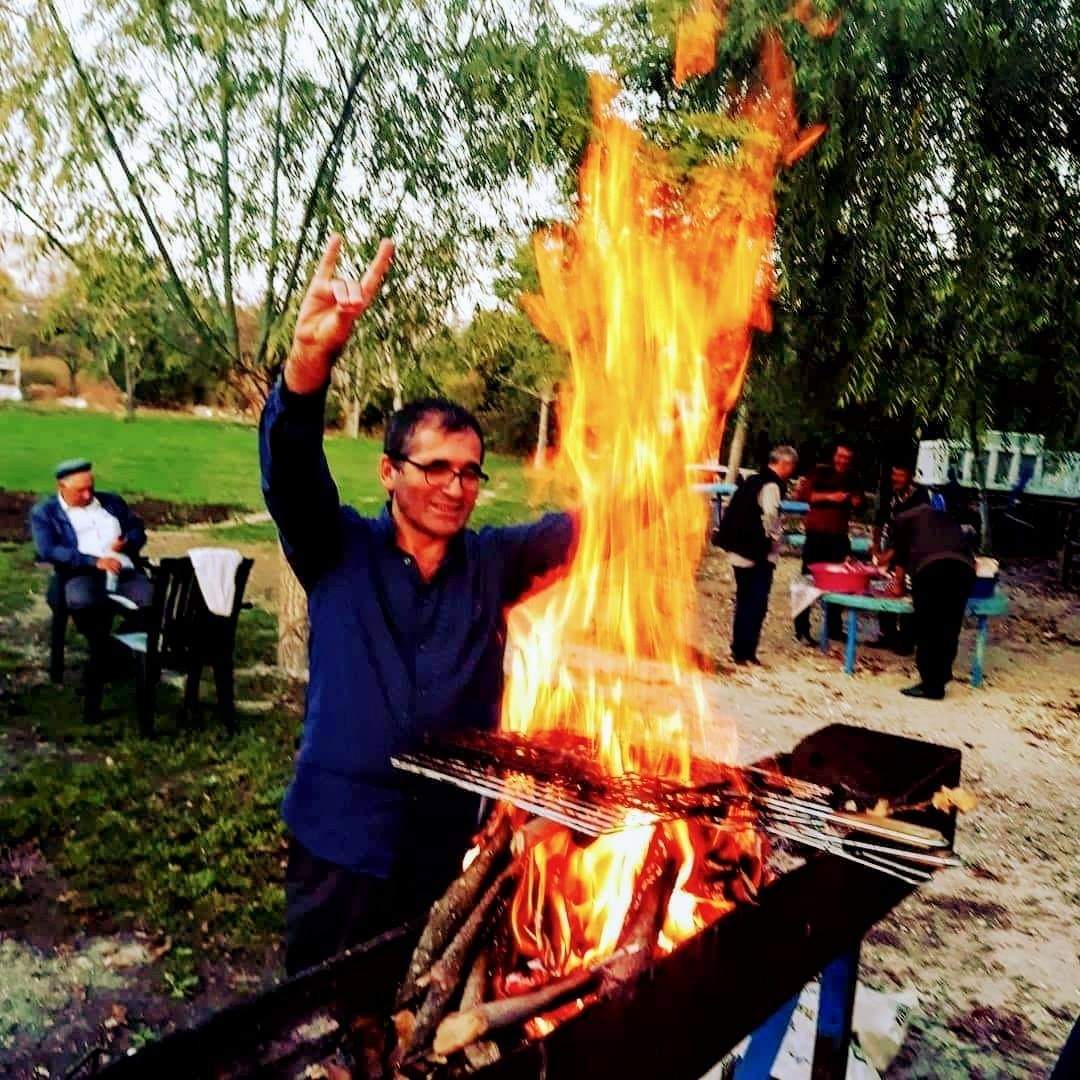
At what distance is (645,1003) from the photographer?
1584 mm

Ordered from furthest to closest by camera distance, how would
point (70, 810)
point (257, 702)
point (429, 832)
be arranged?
point (257, 702)
point (70, 810)
point (429, 832)

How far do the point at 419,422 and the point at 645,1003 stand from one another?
4.71ft

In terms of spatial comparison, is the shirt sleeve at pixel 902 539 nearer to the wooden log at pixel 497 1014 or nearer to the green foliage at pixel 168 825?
the green foliage at pixel 168 825

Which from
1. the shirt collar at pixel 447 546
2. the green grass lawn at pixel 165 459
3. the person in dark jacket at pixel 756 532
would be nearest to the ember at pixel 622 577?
the shirt collar at pixel 447 546

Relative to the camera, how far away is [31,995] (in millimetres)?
3682

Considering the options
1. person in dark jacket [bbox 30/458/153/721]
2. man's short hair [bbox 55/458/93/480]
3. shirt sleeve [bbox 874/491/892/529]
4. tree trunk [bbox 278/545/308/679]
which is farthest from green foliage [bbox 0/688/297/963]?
shirt sleeve [bbox 874/491/892/529]

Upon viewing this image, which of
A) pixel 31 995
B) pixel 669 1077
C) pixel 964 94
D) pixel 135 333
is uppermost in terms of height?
pixel 964 94

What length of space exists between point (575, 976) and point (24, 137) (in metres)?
6.55

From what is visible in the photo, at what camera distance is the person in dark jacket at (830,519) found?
36.7 ft

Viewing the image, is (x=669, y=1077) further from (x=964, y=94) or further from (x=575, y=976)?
(x=964, y=94)

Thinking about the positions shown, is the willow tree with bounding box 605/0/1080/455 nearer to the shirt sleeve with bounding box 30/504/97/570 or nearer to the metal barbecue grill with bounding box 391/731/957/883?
the metal barbecue grill with bounding box 391/731/957/883

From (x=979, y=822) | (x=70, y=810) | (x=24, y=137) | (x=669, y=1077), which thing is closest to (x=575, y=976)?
(x=669, y=1077)

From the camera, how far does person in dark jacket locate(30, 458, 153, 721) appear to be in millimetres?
7082

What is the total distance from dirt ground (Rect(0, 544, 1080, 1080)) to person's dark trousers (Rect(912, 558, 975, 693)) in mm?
540
